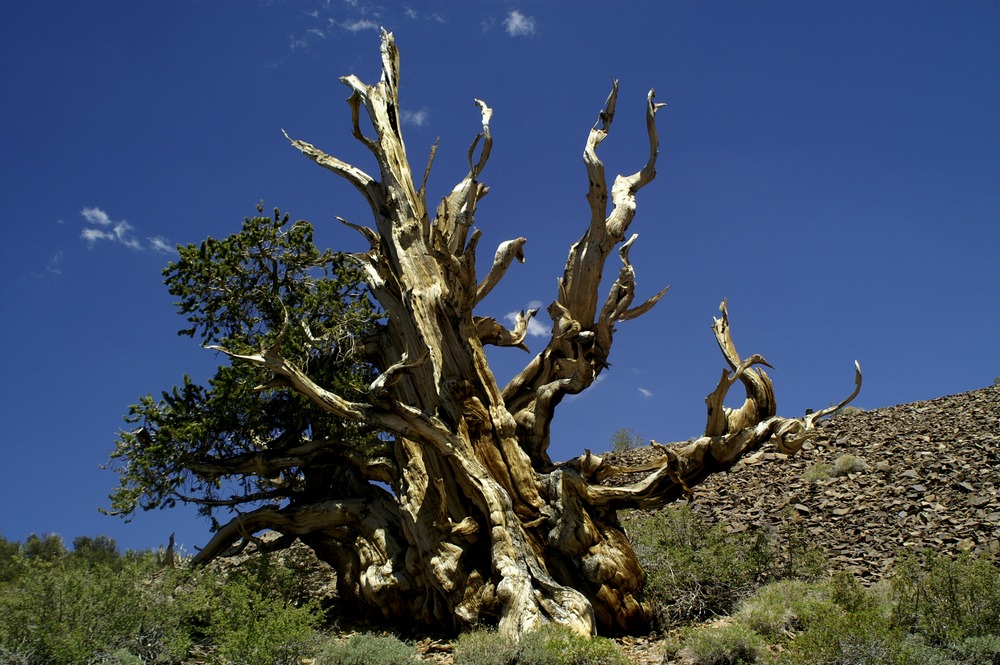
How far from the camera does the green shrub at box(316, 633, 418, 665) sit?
823 centimetres

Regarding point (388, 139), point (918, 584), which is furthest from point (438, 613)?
point (388, 139)

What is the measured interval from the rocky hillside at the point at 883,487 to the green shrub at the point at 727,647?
347 cm

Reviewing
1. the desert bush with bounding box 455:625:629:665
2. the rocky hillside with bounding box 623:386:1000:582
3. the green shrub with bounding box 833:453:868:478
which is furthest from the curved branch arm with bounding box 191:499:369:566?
the green shrub with bounding box 833:453:868:478

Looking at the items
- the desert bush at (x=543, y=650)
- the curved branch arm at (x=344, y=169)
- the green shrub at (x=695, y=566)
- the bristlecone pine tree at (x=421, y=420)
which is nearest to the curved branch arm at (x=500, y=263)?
the bristlecone pine tree at (x=421, y=420)

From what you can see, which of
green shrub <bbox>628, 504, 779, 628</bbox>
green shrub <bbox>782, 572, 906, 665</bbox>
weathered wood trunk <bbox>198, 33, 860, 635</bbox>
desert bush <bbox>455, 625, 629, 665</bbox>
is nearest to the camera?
green shrub <bbox>782, 572, 906, 665</bbox>

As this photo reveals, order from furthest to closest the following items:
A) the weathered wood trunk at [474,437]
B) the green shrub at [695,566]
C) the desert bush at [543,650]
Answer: the green shrub at [695,566] < the weathered wood trunk at [474,437] < the desert bush at [543,650]

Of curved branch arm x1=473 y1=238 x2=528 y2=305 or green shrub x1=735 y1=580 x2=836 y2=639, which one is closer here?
green shrub x1=735 y1=580 x2=836 y2=639

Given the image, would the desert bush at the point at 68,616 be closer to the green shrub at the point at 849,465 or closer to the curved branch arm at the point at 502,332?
the curved branch arm at the point at 502,332

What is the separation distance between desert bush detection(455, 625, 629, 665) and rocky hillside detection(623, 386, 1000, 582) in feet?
14.4

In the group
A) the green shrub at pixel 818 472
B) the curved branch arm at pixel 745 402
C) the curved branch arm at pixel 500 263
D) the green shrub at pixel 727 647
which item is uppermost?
the curved branch arm at pixel 500 263

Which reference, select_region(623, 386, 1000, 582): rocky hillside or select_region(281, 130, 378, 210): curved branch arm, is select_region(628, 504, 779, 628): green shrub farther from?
select_region(281, 130, 378, 210): curved branch arm

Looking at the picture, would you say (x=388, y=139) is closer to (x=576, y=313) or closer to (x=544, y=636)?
(x=576, y=313)

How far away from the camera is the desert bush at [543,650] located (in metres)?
7.50

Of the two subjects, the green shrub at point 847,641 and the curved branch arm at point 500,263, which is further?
the curved branch arm at point 500,263
